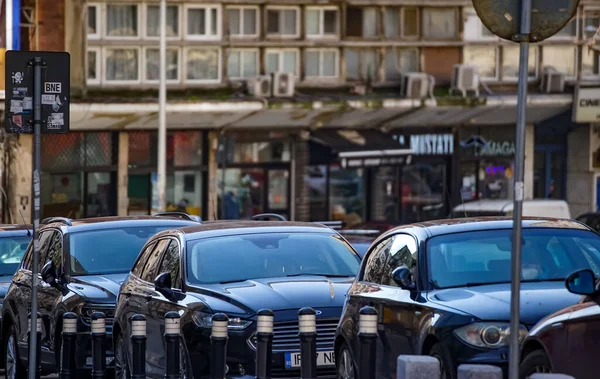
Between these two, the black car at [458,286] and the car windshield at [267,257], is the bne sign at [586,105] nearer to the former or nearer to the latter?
the car windshield at [267,257]

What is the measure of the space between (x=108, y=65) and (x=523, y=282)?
88.6 ft

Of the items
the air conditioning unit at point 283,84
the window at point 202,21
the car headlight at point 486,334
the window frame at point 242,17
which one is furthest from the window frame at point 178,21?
the car headlight at point 486,334

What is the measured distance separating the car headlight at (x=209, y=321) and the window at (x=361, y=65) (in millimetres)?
28469

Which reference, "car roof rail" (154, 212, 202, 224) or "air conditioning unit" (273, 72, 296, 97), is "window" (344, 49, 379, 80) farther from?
"car roof rail" (154, 212, 202, 224)

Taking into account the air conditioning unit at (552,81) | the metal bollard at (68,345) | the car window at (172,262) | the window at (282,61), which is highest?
the window at (282,61)

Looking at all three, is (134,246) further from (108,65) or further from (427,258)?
(108,65)

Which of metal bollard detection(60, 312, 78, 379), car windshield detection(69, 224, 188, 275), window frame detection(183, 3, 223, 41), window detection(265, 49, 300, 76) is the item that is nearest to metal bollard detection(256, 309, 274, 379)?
metal bollard detection(60, 312, 78, 379)

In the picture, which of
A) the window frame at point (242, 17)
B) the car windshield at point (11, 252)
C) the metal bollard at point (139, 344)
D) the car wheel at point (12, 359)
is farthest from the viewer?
the window frame at point (242, 17)

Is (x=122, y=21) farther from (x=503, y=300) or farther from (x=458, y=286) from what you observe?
(x=503, y=300)

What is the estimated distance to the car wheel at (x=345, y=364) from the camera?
422 inches

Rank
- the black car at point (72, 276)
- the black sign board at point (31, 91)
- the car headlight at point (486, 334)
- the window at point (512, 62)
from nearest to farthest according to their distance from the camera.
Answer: the car headlight at point (486, 334), the black sign board at point (31, 91), the black car at point (72, 276), the window at point (512, 62)

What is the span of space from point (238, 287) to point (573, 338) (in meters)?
4.40

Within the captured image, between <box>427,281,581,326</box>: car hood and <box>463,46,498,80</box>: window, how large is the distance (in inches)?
1232

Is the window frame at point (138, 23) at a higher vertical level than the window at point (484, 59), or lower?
higher
